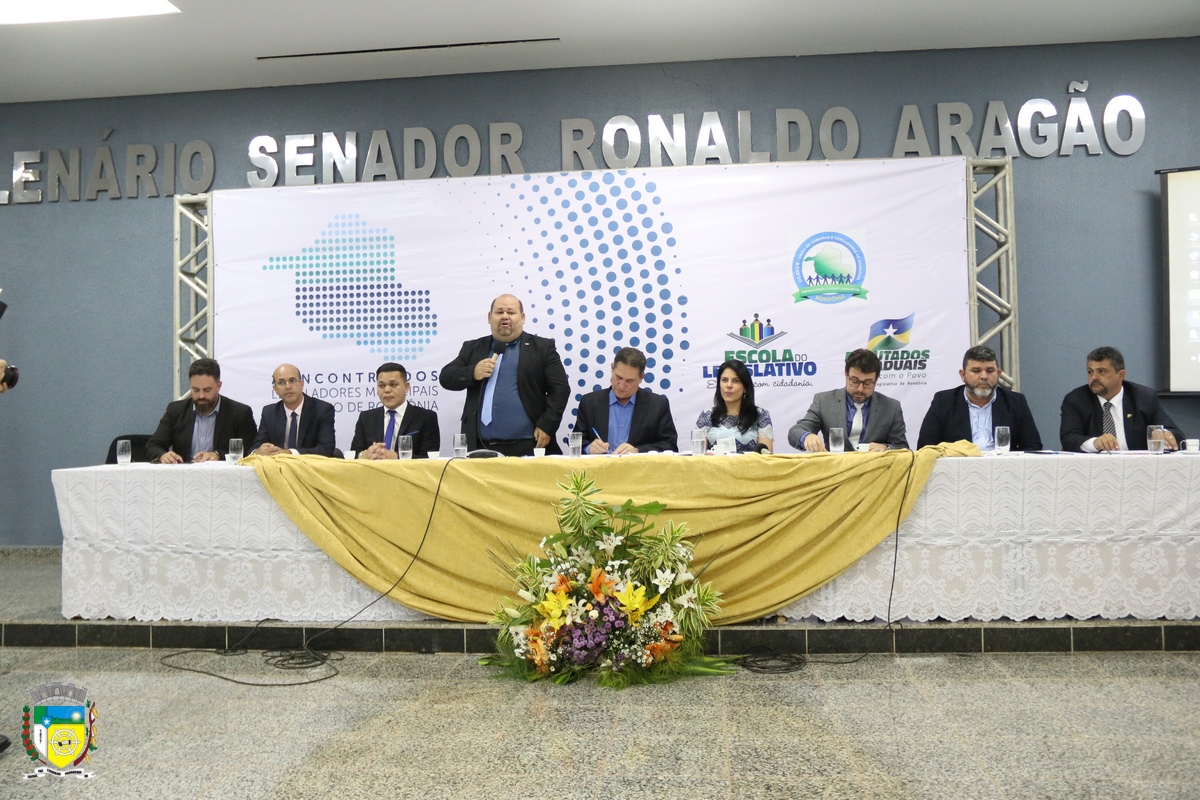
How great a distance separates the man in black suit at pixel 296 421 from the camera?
4656 mm

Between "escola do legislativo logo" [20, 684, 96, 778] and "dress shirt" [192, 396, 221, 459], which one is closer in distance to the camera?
"escola do legislativo logo" [20, 684, 96, 778]

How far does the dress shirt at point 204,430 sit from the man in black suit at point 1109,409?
4259 millimetres

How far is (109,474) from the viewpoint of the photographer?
3.61 metres

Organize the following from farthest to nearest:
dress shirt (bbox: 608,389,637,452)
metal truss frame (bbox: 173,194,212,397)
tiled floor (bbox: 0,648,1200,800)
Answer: metal truss frame (bbox: 173,194,212,397)
dress shirt (bbox: 608,389,637,452)
tiled floor (bbox: 0,648,1200,800)

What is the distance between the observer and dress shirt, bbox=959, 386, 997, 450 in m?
4.28

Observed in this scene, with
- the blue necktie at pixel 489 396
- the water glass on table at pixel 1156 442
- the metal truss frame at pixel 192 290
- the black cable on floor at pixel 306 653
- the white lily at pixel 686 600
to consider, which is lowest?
the black cable on floor at pixel 306 653

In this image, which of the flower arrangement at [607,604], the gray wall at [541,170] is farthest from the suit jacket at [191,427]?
the flower arrangement at [607,604]

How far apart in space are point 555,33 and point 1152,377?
3998mm

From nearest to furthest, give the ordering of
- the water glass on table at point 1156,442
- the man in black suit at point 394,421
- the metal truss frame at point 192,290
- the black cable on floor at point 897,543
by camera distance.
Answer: the black cable on floor at point 897,543
the water glass on table at point 1156,442
the man in black suit at point 394,421
the metal truss frame at point 192,290

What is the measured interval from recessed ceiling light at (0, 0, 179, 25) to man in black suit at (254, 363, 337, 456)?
201 centimetres

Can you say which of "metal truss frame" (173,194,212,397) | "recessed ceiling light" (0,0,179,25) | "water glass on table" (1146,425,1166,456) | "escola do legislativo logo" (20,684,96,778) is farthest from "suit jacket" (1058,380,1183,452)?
"recessed ceiling light" (0,0,179,25)

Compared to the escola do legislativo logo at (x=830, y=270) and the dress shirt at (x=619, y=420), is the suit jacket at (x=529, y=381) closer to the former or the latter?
the dress shirt at (x=619, y=420)

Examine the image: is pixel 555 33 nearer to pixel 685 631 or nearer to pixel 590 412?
pixel 590 412

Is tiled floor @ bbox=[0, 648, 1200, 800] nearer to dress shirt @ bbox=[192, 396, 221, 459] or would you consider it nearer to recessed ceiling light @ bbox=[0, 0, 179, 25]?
dress shirt @ bbox=[192, 396, 221, 459]
